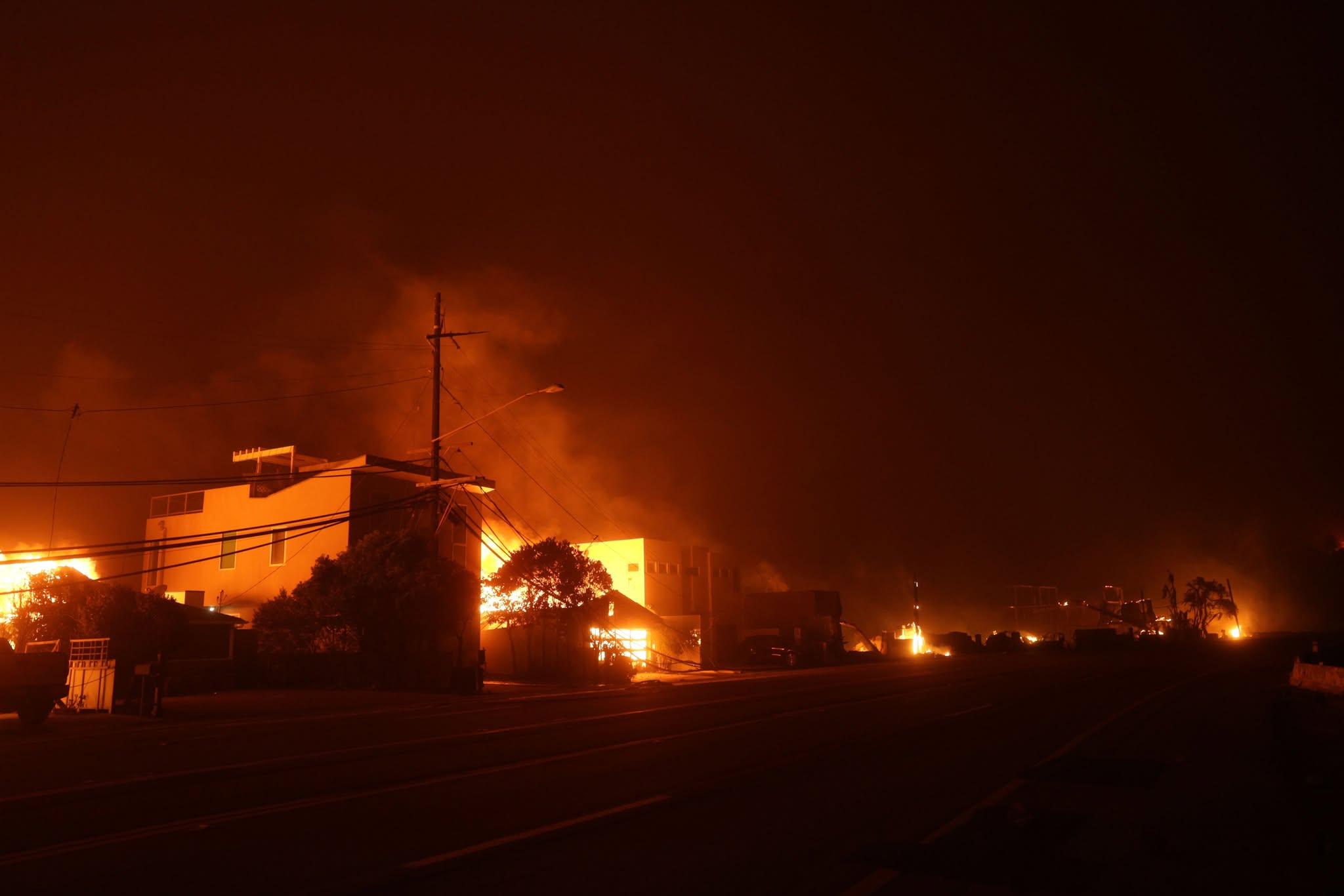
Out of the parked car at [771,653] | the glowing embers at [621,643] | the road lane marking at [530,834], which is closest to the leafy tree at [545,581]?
the glowing embers at [621,643]

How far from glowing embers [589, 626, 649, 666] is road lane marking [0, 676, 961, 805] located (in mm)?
18481

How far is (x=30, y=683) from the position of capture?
→ 1745cm

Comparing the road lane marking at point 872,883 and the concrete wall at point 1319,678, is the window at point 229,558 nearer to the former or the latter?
the concrete wall at point 1319,678

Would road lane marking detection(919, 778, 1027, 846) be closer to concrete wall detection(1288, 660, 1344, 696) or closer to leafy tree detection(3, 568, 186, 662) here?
concrete wall detection(1288, 660, 1344, 696)

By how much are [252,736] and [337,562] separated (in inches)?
756

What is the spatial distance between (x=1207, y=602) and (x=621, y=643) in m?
110

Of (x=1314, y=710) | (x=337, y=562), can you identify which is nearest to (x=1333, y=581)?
(x=1314, y=710)

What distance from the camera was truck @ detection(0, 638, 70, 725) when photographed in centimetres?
1725

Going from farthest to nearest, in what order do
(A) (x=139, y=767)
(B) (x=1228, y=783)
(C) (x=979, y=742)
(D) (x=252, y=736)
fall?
(D) (x=252, y=736), (C) (x=979, y=742), (A) (x=139, y=767), (B) (x=1228, y=783)

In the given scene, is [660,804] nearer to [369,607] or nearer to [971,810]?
[971,810]

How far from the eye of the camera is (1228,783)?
10.4 m

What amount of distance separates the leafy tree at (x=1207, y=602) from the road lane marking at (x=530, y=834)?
134 m

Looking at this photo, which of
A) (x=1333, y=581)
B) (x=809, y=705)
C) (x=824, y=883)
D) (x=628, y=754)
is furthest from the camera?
(x=1333, y=581)

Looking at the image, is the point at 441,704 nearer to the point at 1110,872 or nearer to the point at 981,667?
the point at 1110,872
